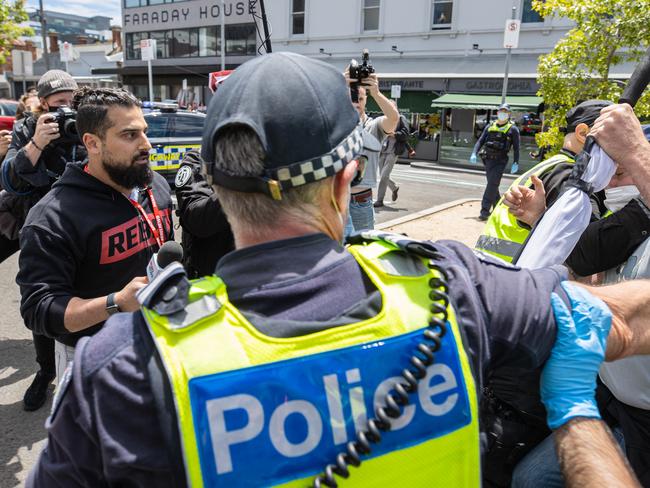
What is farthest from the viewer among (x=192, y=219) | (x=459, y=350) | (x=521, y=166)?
(x=521, y=166)

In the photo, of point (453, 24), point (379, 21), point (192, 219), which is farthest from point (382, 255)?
point (379, 21)

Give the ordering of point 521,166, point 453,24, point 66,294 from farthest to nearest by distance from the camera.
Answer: point 453,24, point 521,166, point 66,294

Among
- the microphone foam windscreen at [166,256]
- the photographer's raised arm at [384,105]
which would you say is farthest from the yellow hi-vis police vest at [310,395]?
the photographer's raised arm at [384,105]

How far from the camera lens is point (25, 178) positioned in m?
3.60

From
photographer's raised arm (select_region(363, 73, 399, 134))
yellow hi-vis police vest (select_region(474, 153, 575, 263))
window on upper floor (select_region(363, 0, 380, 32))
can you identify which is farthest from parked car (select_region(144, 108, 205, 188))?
window on upper floor (select_region(363, 0, 380, 32))

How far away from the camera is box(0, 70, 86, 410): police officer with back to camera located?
11.5 ft

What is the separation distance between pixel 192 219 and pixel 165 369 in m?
2.11

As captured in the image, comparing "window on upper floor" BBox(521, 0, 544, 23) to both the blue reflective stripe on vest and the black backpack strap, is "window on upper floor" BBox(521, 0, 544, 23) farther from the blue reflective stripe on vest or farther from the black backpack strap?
the black backpack strap

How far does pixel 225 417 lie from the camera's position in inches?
37.2

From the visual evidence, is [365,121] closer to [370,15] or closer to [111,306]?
[111,306]

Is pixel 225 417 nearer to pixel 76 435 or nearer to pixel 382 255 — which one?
pixel 76 435

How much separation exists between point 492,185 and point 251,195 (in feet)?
29.3

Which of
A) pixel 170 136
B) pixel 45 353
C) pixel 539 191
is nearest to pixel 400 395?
pixel 539 191

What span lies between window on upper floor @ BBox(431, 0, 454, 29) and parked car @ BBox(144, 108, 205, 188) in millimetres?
13464
